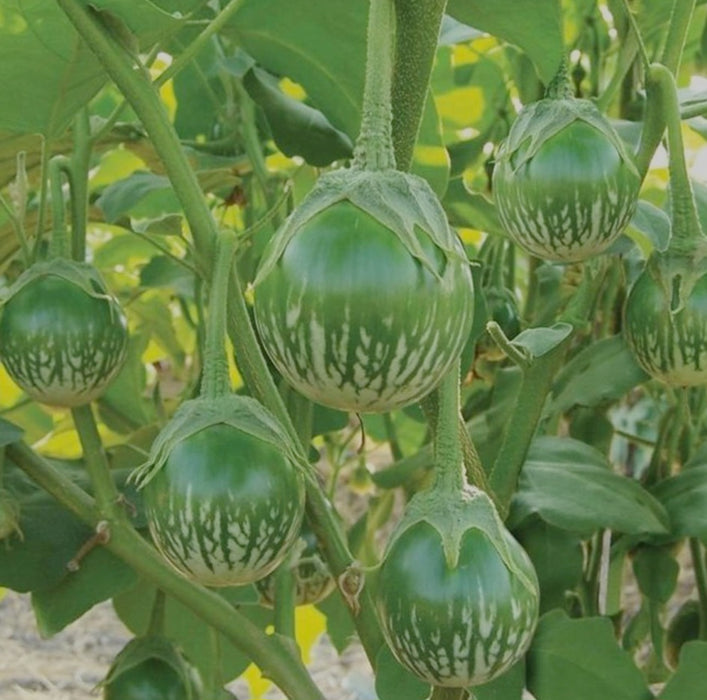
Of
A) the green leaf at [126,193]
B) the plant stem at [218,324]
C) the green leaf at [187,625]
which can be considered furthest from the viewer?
the green leaf at [187,625]

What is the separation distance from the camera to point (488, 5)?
0.66 metres

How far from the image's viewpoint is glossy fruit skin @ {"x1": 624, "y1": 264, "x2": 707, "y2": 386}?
658 millimetres

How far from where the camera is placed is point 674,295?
679 mm

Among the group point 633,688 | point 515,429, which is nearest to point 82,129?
point 515,429

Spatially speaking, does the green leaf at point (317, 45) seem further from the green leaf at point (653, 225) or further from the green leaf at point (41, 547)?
the green leaf at point (41, 547)

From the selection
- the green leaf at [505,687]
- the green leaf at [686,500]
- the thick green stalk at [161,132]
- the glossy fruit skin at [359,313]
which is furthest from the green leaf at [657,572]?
the glossy fruit skin at [359,313]

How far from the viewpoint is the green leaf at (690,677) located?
78 cm

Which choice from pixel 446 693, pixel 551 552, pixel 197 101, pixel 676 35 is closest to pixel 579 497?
pixel 551 552

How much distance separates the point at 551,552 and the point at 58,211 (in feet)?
1.12

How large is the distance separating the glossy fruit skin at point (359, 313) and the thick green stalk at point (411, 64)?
0.13m

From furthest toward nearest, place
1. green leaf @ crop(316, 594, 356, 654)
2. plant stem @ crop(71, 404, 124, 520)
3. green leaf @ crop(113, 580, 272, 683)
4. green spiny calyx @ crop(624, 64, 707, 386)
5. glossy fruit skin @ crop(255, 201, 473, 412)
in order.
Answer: green leaf @ crop(316, 594, 356, 654), green leaf @ crop(113, 580, 272, 683), plant stem @ crop(71, 404, 124, 520), green spiny calyx @ crop(624, 64, 707, 386), glossy fruit skin @ crop(255, 201, 473, 412)

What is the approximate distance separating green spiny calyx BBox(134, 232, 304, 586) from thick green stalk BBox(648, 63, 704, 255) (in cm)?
22

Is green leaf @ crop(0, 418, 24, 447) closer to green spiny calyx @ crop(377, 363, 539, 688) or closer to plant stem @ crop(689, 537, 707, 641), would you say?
green spiny calyx @ crop(377, 363, 539, 688)

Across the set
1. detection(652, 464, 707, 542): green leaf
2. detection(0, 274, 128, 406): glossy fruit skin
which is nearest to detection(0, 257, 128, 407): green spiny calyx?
detection(0, 274, 128, 406): glossy fruit skin
